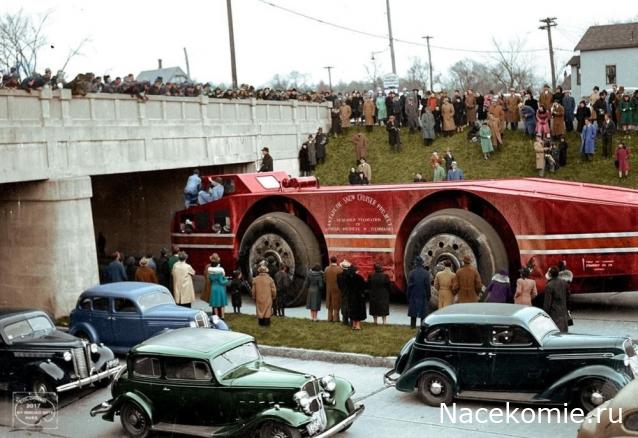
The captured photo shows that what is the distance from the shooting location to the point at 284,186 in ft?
67.3

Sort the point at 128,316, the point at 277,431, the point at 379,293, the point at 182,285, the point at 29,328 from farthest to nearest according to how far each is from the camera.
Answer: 1. the point at 182,285
2. the point at 379,293
3. the point at 128,316
4. the point at 29,328
5. the point at 277,431

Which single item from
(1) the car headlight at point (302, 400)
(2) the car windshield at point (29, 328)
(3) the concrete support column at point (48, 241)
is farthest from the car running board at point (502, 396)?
(3) the concrete support column at point (48, 241)

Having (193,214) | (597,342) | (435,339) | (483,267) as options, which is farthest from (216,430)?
(193,214)

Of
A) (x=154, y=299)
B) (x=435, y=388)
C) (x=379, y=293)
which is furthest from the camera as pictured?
(x=379, y=293)

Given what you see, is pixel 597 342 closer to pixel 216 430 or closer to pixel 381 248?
pixel 216 430

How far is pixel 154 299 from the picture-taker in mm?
15680

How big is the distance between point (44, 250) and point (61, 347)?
6.46 meters

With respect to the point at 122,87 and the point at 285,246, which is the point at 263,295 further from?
the point at 122,87

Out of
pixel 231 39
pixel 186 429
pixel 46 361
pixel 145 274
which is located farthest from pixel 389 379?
pixel 231 39

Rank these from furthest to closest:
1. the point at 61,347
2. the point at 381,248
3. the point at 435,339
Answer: the point at 381,248
the point at 61,347
the point at 435,339

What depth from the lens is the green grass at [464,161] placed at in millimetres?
25000

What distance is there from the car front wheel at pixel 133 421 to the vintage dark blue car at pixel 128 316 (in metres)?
3.68

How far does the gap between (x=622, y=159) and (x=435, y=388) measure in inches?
578

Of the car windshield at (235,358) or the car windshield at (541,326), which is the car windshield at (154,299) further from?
the car windshield at (541,326)
